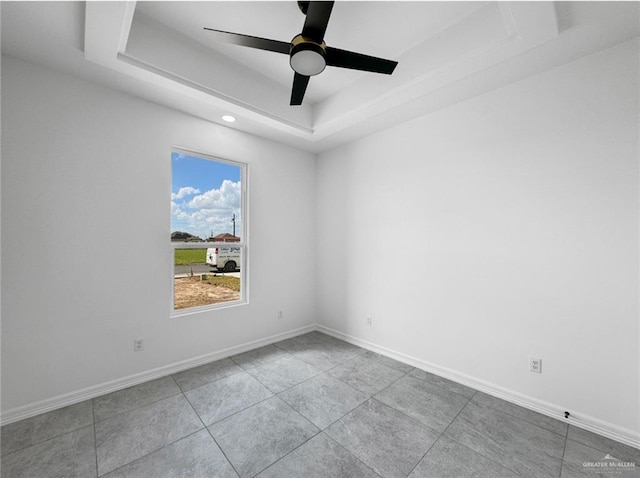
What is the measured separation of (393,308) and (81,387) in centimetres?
306

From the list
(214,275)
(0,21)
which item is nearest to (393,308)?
(214,275)

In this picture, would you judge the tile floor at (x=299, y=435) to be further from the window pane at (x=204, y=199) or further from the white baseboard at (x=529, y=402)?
the window pane at (x=204, y=199)

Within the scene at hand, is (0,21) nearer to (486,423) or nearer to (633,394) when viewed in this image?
(486,423)

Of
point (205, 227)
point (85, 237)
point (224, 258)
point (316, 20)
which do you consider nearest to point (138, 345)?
point (85, 237)

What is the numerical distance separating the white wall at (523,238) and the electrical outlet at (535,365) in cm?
4

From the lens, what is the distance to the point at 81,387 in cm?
232

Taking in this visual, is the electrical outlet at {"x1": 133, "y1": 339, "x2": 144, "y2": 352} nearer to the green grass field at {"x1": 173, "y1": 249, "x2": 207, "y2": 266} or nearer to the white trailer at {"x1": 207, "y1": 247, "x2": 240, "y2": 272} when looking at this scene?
the green grass field at {"x1": 173, "y1": 249, "x2": 207, "y2": 266}

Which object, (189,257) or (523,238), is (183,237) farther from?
(523,238)

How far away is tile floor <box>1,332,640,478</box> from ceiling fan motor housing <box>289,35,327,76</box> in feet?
8.18

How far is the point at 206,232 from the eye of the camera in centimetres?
318

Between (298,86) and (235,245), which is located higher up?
(298,86)

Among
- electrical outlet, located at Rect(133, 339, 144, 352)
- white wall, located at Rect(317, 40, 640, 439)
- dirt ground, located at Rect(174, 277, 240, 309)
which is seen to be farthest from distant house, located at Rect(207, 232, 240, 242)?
white wall, located at Rect(317, 40, 640, 439)

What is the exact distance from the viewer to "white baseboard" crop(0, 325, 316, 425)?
206 cm

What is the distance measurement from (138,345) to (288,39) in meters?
3.09
